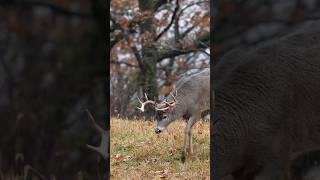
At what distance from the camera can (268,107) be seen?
3977 mm

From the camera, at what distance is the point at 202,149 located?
7391 millimetres

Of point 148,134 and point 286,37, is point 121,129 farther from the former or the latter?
point 286,37

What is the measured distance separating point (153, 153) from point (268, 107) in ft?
10.1

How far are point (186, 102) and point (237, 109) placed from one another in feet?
12.1

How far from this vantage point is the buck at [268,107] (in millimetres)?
3939

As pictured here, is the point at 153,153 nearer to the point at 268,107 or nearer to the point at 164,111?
the point at 164,111

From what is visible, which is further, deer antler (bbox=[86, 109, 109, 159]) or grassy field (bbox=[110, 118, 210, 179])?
grassy field (bbox=[110, 118, 210, 179])

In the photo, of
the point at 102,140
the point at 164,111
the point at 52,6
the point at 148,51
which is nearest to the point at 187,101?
the point at 164,111

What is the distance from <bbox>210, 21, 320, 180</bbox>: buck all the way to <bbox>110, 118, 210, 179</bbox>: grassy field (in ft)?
6.87

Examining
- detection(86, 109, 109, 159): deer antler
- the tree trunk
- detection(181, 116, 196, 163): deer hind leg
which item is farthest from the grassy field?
the tree trunk

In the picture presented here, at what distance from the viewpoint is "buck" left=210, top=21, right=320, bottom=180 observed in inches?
155

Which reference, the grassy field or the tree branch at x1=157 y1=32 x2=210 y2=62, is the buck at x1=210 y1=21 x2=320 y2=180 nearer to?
the grassy field

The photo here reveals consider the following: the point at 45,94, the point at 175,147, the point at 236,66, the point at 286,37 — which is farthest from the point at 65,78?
the point at 175,147

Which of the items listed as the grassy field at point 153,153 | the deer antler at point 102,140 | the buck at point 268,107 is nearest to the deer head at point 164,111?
the grassy field at point 153,153
